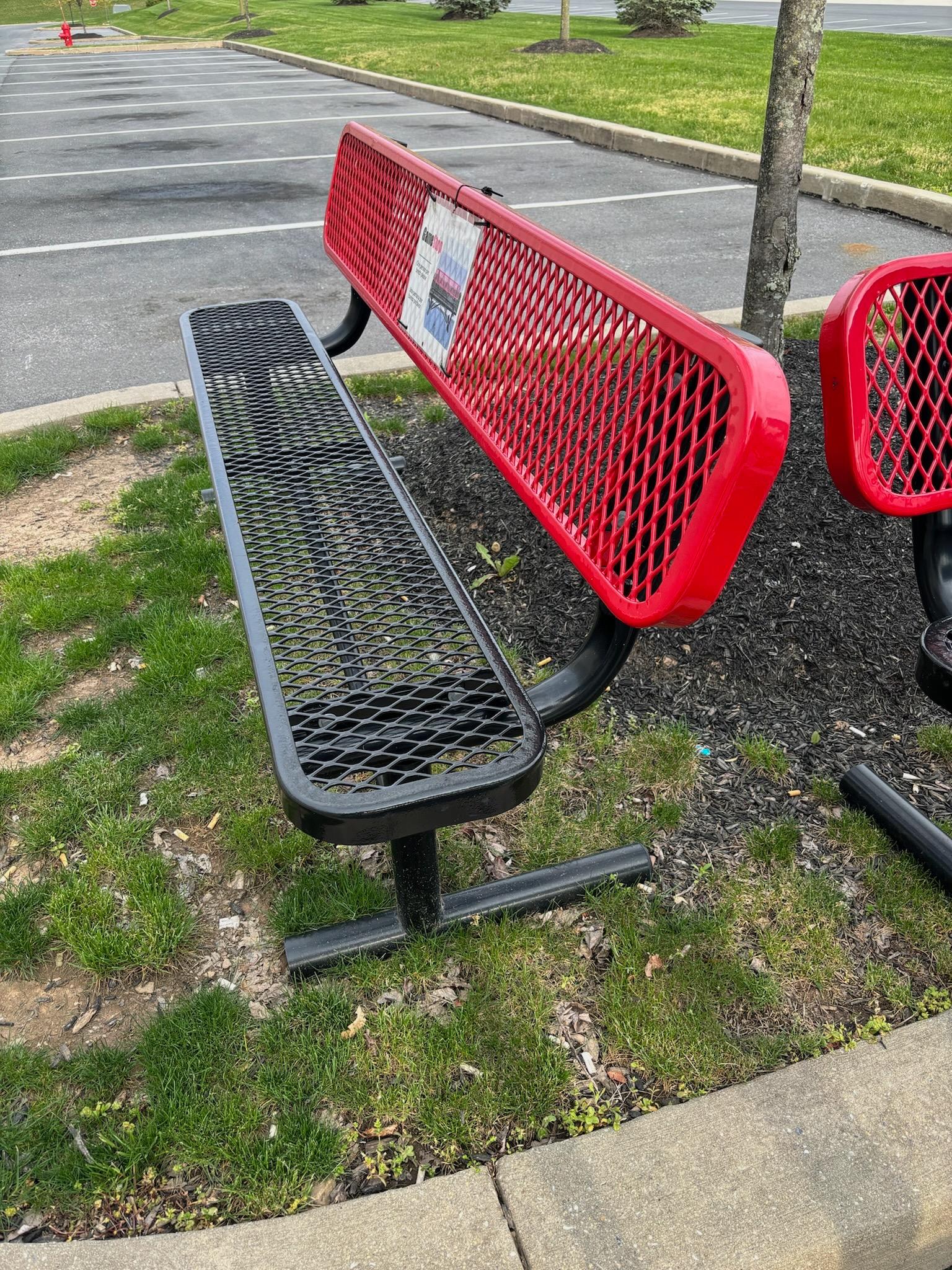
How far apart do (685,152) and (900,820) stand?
9.12 m

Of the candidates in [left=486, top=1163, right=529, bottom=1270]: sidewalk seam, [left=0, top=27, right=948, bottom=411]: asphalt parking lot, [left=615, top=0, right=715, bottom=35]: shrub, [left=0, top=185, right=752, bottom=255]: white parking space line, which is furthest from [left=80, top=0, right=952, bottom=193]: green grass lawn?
[left=486, top=1163, right=529, bottom=1270]: sidewalk seam

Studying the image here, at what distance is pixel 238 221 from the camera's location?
805 centimetres

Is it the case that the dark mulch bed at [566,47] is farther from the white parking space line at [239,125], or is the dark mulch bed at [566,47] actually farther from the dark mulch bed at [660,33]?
the white parking space line at [239,125]

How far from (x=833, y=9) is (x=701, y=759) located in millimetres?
35328

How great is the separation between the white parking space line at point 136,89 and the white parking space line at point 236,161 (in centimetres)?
800

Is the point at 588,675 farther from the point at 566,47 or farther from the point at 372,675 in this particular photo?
the point at 566,47

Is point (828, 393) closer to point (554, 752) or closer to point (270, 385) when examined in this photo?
point (554, 752)

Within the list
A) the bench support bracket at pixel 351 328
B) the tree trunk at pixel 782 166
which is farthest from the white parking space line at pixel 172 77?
the tree trunk at pixel 782 166

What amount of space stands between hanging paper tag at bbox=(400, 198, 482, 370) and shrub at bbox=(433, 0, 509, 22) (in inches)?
1137

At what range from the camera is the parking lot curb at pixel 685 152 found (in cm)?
756

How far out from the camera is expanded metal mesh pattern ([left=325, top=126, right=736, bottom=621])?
5.95 feet

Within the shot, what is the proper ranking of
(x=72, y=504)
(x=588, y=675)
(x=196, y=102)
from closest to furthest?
(x=588, y=675) → (x=72, y=504) → (x=196, y=102)

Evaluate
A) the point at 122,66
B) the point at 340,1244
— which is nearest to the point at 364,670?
the point at 340,1244

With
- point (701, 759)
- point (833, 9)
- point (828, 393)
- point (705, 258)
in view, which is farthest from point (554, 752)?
point (833, 9)
